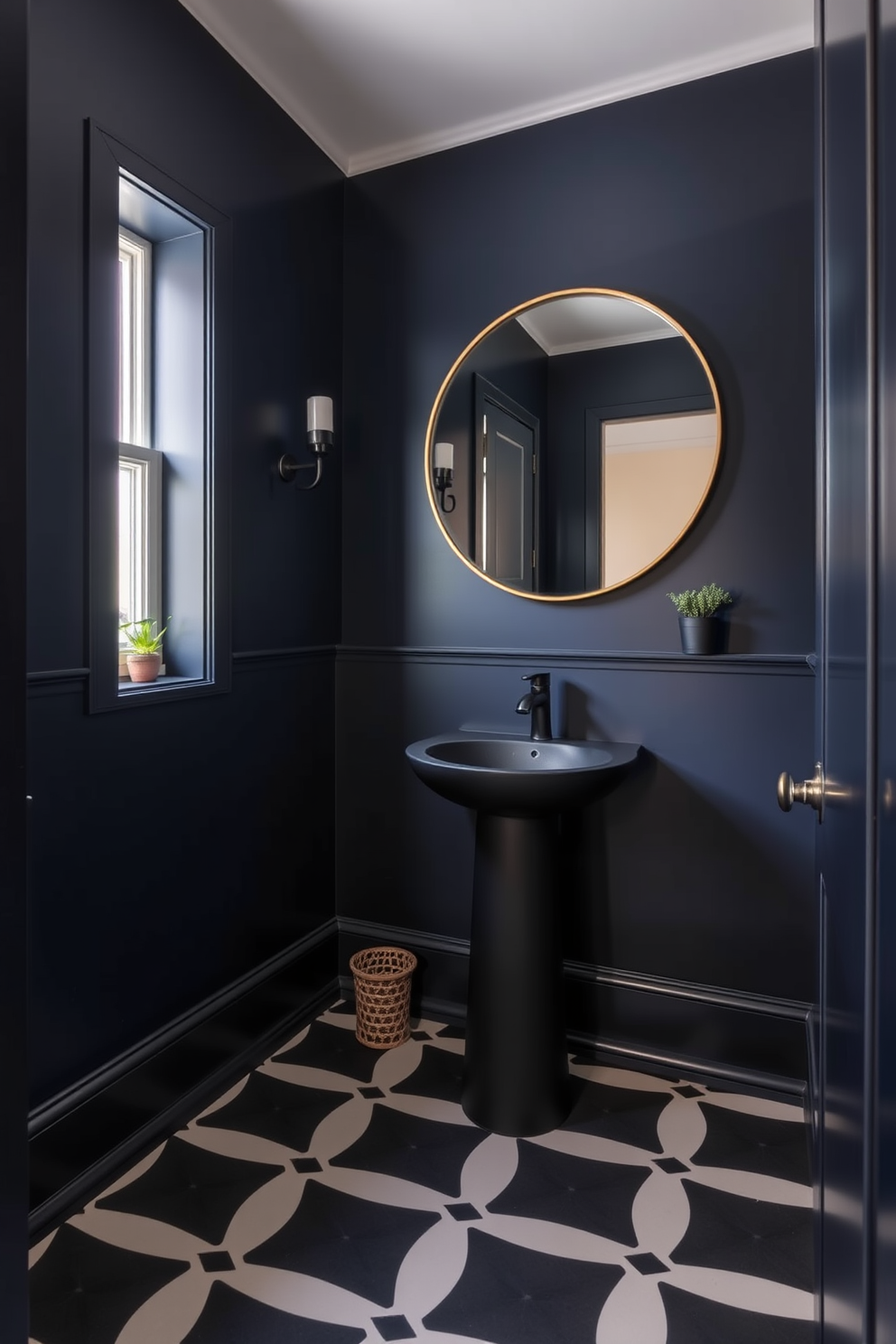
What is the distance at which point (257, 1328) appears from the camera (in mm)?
1396

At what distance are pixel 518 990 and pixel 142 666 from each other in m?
1.16

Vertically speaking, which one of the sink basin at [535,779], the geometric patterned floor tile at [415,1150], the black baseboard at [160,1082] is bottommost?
the geometric patterned floor tile at [415,1150]

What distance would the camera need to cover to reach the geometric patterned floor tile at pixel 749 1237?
5.06 ft

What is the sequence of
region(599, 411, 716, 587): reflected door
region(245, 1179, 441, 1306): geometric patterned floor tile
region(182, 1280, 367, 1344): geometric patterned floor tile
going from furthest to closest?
region(599, 411, 716, 587): reflected door, region(245, 1179, 441, 1306): geometric patterned floor tile, region(182, 1280, 367, 1344): geometric patterned floor tile

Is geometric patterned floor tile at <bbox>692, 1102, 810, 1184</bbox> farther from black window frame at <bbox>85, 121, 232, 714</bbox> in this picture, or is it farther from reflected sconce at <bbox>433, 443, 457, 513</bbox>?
reflected sconce at <bbox>433, 443, 457, 513</bbox>

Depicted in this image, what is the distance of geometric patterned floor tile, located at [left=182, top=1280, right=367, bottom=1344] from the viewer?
1372 mm

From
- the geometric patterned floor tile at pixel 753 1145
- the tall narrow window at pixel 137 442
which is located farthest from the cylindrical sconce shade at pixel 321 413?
the geometric patterned floor tile at pixel 753 1145

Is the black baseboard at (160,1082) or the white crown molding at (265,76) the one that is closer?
the black baseboard at (160,1082)

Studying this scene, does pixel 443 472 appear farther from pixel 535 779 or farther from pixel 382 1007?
pixel 382 1007

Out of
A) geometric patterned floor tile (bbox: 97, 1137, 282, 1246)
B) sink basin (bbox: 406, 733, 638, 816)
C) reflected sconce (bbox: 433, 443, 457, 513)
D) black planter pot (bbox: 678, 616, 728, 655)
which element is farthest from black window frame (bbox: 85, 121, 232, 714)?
black planter pot (bbox: 678, 616, 728, 655)

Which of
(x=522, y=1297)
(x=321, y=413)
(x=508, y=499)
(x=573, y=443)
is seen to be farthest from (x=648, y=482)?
(x=522, y=1297)

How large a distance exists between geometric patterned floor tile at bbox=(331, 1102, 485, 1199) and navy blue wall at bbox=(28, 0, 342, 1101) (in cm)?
52

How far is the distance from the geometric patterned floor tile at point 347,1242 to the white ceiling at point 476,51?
8.70 ft

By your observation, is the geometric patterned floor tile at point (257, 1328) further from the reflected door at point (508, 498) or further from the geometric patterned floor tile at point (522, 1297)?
the reflected door at point (508, 498)
